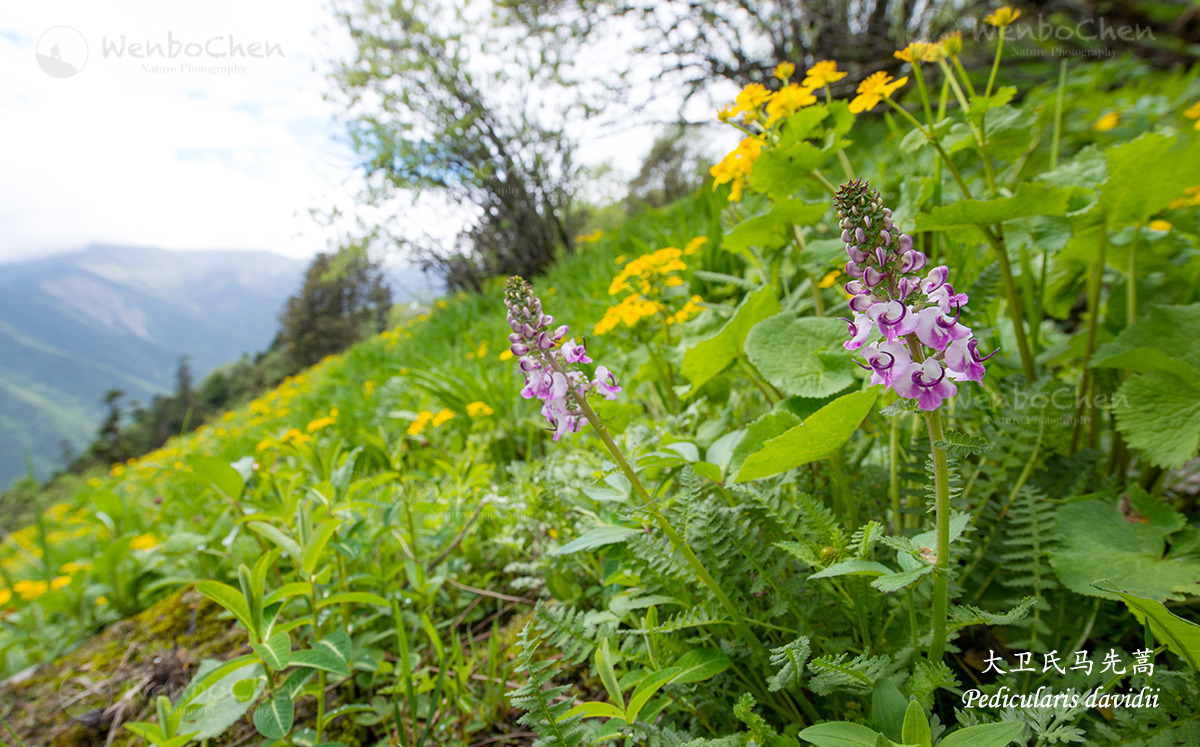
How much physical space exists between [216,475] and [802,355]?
147 centimetres

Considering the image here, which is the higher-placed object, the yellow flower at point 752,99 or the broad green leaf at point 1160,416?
the yellow flower at point 752,99

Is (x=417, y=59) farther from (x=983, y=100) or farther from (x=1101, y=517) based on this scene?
(x=1101, y=517)

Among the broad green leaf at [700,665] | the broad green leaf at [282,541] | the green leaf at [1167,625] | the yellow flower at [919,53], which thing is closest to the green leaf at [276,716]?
the broad green leaf at [282,541]

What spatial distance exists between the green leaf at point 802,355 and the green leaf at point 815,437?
0.19 metres

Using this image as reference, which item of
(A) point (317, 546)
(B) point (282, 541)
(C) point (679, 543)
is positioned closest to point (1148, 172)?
(C) point (679, 543)

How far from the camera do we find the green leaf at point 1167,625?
570 millimetres

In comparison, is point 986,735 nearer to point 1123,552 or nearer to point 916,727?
point 916,727

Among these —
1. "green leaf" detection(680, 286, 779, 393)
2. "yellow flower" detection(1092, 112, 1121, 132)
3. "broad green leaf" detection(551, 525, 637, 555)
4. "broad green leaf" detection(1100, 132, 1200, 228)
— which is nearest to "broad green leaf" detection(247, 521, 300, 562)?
"broad green leaf" detection(551, 525, 637, 555)

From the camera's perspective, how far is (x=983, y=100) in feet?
3.52

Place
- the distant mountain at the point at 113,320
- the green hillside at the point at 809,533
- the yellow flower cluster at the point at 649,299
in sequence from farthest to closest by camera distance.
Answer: the distant mountain at the point at 113,320 < the yellow flower cluster at the point at 649,299 < the green hillside at the point at 809,533

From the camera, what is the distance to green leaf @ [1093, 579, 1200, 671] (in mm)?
570

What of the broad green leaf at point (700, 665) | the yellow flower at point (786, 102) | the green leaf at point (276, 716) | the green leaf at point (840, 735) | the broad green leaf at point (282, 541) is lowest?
the broad green leaf at point (700, 665)

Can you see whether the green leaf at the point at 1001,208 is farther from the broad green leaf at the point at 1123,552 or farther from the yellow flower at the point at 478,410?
the yellow flower at the point at 478,410

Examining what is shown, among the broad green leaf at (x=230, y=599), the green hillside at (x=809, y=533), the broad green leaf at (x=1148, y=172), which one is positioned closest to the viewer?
the green hillside at (x=809, y=533)
